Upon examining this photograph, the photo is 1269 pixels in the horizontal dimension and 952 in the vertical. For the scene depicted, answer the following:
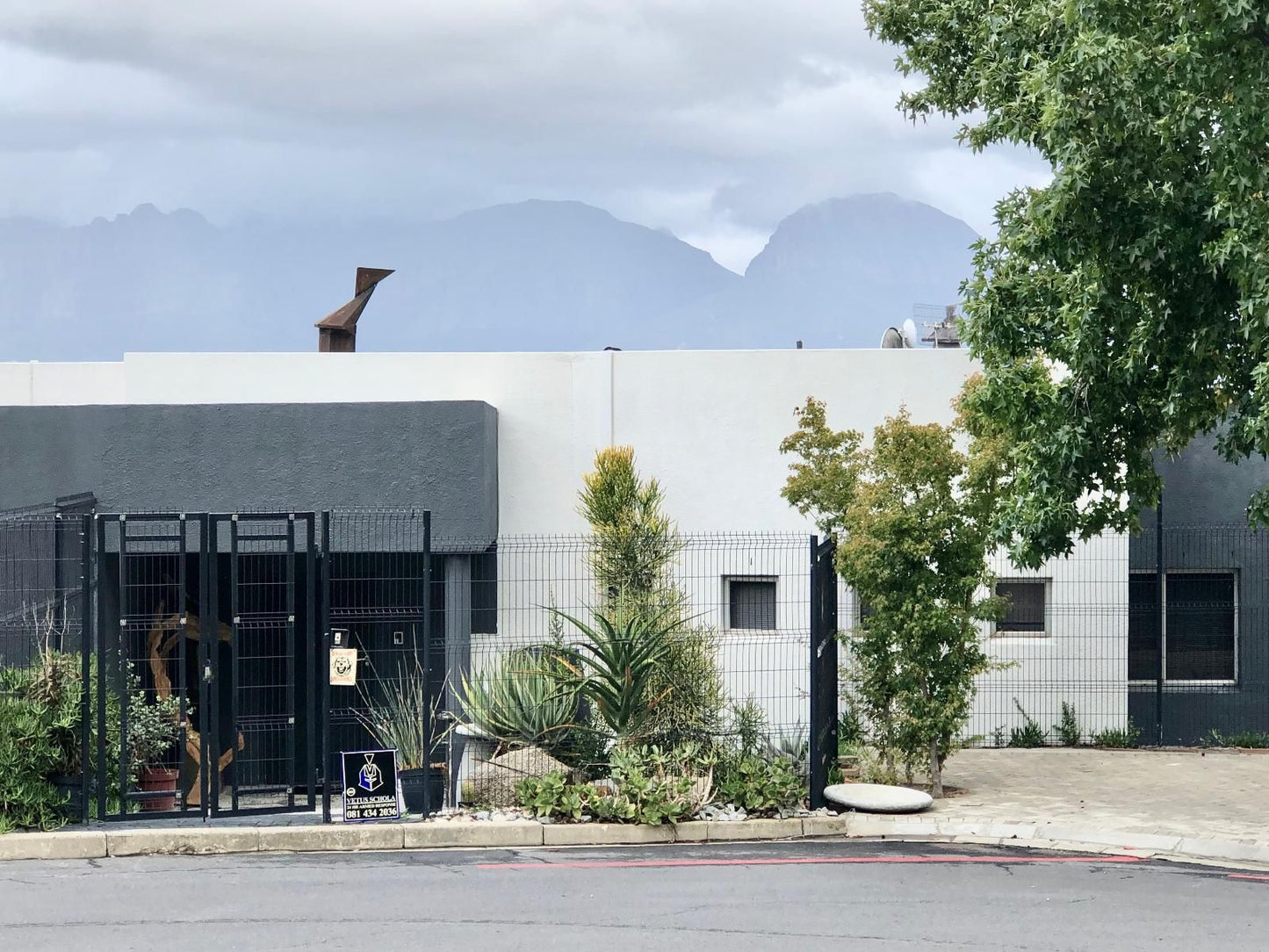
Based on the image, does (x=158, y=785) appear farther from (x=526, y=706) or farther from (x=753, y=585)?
(x=753, y=585)

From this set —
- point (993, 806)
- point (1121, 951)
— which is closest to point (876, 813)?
point (993, 806)

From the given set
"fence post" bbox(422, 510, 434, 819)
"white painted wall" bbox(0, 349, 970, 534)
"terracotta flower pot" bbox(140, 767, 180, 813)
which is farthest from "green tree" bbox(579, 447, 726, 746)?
"terracotta flower pot" bbox(140, 767, 180, 813)

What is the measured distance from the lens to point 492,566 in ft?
55.4

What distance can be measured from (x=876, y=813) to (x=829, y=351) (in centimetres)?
689

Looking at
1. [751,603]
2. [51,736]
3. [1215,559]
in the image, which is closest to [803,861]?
[51,736]

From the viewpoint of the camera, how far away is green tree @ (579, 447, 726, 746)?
13344 mm

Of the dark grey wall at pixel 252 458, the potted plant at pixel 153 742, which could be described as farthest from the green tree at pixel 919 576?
the potted plant at pixel 153 742

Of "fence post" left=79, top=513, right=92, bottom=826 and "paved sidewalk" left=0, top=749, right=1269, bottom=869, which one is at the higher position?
"fence post" left=79, top=513, right=92, bottom=826

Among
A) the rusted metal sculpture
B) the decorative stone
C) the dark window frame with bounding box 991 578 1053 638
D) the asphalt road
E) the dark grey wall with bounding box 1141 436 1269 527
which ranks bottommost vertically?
the asphalt road

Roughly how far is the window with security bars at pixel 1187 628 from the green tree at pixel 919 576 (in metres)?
5.05

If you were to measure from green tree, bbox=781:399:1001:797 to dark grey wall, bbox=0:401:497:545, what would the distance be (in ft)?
14.6

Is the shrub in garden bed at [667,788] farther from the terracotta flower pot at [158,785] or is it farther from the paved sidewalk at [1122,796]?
the terracotta flower pot at [158,785]

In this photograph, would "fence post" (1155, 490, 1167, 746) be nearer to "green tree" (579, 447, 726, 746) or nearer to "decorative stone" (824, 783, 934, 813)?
"decorative stone" (824, 783, 934, 813)

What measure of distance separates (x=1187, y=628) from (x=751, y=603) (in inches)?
219
